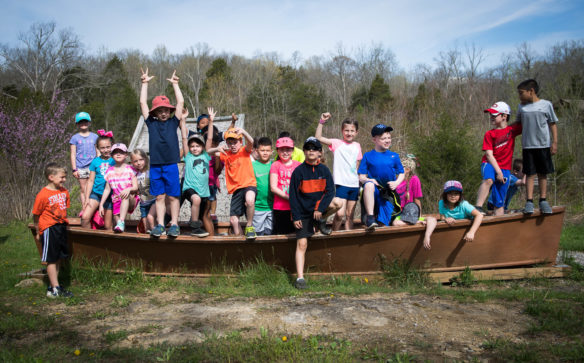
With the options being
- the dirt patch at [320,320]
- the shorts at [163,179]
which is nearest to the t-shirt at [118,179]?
the shorts at [163,179]

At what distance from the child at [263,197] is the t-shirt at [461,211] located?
88.1 inches

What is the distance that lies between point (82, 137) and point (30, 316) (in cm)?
305

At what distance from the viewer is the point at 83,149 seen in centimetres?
658

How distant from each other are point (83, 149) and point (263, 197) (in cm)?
301

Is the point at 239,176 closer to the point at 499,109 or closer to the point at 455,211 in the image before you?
the point at 455,211

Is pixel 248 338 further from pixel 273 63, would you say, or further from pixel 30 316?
pixel 273 63

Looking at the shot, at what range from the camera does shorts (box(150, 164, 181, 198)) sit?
17.9 feet

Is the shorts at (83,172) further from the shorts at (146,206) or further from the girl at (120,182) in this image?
the shorts at (146,206)

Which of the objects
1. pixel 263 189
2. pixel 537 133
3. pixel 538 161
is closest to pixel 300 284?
pixel 263 189

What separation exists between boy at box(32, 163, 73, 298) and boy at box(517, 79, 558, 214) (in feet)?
18.9

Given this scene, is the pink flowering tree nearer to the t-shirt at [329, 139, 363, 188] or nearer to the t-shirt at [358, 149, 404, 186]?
the t-shirt at [329, 139, 363, 188]

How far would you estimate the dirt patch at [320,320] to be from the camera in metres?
3.59

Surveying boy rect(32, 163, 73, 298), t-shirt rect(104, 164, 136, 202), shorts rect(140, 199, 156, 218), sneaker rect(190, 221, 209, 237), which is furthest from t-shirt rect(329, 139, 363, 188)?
boy rect(32, 163, 73, 298)

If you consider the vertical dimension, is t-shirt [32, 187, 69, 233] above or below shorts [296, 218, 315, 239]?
above
